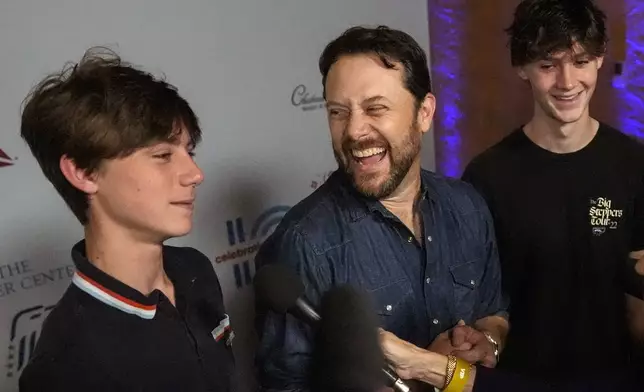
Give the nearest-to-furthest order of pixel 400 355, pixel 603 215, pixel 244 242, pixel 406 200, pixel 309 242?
1. pixel 400 355
2. pixel 309 242
3. pixel 406 200
4. pixel 603 215
5. pixel 244 242

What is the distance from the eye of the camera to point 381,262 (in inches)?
50.4

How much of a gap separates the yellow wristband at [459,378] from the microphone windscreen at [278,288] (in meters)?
0.36

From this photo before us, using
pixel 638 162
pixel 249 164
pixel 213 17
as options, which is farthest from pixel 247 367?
pixel 638 162

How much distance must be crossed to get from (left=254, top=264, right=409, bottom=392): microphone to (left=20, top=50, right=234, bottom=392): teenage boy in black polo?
0.17 m

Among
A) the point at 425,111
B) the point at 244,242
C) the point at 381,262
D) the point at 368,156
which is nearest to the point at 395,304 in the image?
the point at 381,262

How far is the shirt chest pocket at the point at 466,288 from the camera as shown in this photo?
1.35m

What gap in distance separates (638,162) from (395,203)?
61cm

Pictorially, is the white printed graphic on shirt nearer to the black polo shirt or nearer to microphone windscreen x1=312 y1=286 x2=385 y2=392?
microphone windscreen x1=312 y1=286 x2=385 y2=392

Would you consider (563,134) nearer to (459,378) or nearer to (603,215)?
(603,215)

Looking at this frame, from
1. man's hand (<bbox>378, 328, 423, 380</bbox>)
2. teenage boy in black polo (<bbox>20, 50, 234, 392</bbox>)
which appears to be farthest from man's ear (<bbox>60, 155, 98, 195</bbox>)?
man's hand (<bbox>378, 328, 423, 380</bbox>)

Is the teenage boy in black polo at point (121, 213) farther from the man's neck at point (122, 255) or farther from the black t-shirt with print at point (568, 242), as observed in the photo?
the black t-shirt with print at point (568, 242)

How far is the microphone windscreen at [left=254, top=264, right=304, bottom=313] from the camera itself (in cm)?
98

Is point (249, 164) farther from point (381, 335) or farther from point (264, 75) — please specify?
point (381, 335)

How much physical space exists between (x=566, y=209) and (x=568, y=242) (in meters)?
0.08
